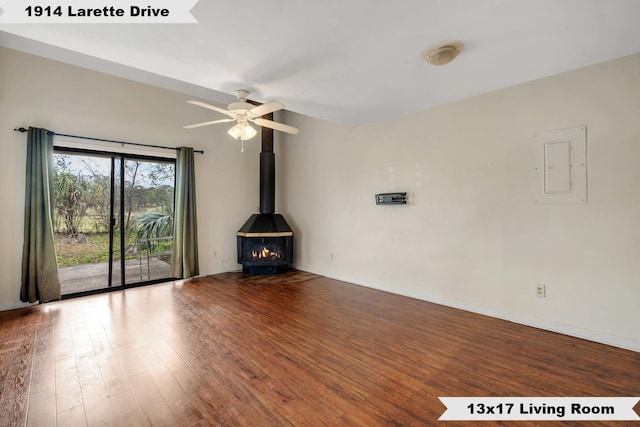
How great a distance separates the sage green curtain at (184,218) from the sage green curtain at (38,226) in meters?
1.46

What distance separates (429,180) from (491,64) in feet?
4.76

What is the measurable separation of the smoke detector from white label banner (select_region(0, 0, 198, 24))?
1.68 meters

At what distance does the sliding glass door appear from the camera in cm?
377

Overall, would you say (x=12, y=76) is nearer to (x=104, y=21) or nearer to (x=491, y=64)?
(x=104, y=21)

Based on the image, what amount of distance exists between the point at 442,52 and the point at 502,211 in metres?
1.81

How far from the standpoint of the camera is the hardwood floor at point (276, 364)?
1.67 meters

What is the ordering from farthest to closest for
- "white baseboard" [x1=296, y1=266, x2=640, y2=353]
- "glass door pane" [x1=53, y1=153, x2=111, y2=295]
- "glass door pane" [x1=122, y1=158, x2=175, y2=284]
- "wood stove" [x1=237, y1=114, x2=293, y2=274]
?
"wood stove" [x1=237, y1=114, x2=293, y2=274]
"glass door pane" [x1=122, y1=158, x2=175, y2=284]
"glass door pane" [x1=53, y1=153, x2=111, y2=295]
"white baseboard" [x1=296, y1=266, x2=640, y2=353]

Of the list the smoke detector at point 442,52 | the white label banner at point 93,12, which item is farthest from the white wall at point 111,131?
the smoke detector at point 442,52

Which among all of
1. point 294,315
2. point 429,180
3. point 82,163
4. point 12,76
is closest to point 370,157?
point 429,180

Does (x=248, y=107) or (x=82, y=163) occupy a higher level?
(x=248, y=107)

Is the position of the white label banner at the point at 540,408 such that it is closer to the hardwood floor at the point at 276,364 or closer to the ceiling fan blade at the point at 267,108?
the hardwood floor at the point at 276,364

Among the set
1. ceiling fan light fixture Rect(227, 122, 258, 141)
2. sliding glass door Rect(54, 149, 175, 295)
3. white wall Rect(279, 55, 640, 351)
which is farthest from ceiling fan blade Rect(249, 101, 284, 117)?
sliding glass door Rect(54, 149, 175, 295)

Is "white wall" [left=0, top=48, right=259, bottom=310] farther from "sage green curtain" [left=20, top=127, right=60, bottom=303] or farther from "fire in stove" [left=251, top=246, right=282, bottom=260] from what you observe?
"fire in stove" [left=251, top=246, right=282, bottom=260]

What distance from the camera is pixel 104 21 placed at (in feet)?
5.77
